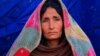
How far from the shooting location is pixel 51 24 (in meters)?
2.58

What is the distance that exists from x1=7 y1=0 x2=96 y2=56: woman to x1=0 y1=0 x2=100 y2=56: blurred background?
0.40 m

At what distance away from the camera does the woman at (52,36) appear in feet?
8.68

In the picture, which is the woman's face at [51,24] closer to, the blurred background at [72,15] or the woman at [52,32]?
the woman at [52,32]

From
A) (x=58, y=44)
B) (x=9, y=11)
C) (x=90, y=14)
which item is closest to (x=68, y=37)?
(x=58, y=44)

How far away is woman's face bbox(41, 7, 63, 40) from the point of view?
102 inches

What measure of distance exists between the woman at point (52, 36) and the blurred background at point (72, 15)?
400 mm

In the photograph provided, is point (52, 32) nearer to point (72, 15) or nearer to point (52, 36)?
point (52, 36)

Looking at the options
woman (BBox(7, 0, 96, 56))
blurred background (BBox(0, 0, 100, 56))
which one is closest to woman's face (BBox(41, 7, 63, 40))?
woman (BBox(7, 0, 96, 56))

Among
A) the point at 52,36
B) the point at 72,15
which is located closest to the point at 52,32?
the point at 52,36

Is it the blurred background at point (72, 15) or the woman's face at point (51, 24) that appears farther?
the blurred background at point (72, 15)

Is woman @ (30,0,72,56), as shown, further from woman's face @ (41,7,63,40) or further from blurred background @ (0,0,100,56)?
blurred background @ (0,0,100,56)

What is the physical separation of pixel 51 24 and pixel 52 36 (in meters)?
0.10

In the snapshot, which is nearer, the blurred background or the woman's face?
the woman's face

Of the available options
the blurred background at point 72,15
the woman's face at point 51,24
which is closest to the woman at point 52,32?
the woman's face at point 51,24
